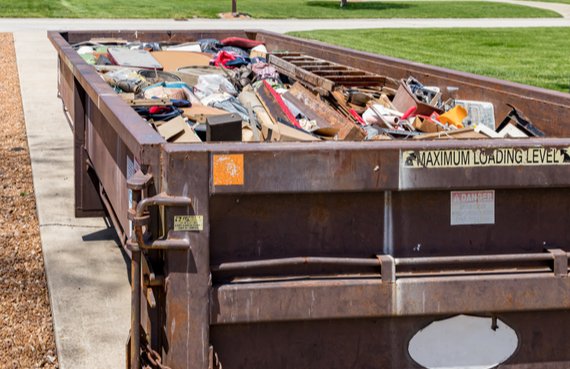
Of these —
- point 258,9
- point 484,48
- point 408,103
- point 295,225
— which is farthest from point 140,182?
point 258,9

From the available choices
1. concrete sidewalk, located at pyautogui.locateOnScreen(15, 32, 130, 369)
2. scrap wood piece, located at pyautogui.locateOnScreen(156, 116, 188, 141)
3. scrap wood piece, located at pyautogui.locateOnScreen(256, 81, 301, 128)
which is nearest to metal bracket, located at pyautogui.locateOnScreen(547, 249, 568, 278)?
scrap wood piece, located at pyautogui.locateOnScreen(156, 116, 188, 141)

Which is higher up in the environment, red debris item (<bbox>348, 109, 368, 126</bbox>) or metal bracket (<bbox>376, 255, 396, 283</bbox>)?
red debris item (<bbox>348, 109, 368, 126</bbox>)

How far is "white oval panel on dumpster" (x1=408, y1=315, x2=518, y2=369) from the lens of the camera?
11.6 ft

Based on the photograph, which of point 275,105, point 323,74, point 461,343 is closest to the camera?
point 461,343

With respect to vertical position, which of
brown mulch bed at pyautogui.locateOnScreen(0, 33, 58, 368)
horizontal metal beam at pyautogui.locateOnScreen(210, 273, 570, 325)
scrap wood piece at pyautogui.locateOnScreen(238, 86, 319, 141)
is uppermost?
scrap wood piece at pyautogui.locateOnScreen(238, 86, 319, 141)

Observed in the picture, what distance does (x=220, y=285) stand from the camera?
339 centimetres

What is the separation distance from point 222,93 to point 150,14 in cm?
2710

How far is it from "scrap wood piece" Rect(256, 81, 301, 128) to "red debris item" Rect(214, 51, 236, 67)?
85.9 inches

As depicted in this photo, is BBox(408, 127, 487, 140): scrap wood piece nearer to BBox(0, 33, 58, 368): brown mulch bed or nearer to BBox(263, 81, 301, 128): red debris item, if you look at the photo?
BBox(263, 81, 301, 128): red debris item

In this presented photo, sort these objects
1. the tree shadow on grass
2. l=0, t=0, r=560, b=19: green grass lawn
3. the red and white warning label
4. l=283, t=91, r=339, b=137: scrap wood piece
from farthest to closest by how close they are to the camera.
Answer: the tree shadow on grass < l=0, t=0, r=560, b=19: green grass lawn < l=283, t=91, r=339, b=137: scrap wood piece < the red and white warning label

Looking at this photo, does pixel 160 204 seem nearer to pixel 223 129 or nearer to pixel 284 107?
pixel 223 129

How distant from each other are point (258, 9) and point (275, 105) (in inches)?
1268

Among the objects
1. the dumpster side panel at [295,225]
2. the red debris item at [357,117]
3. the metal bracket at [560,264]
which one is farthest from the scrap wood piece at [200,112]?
the metal bracket at [560,264]

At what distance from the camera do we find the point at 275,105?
5.77m
